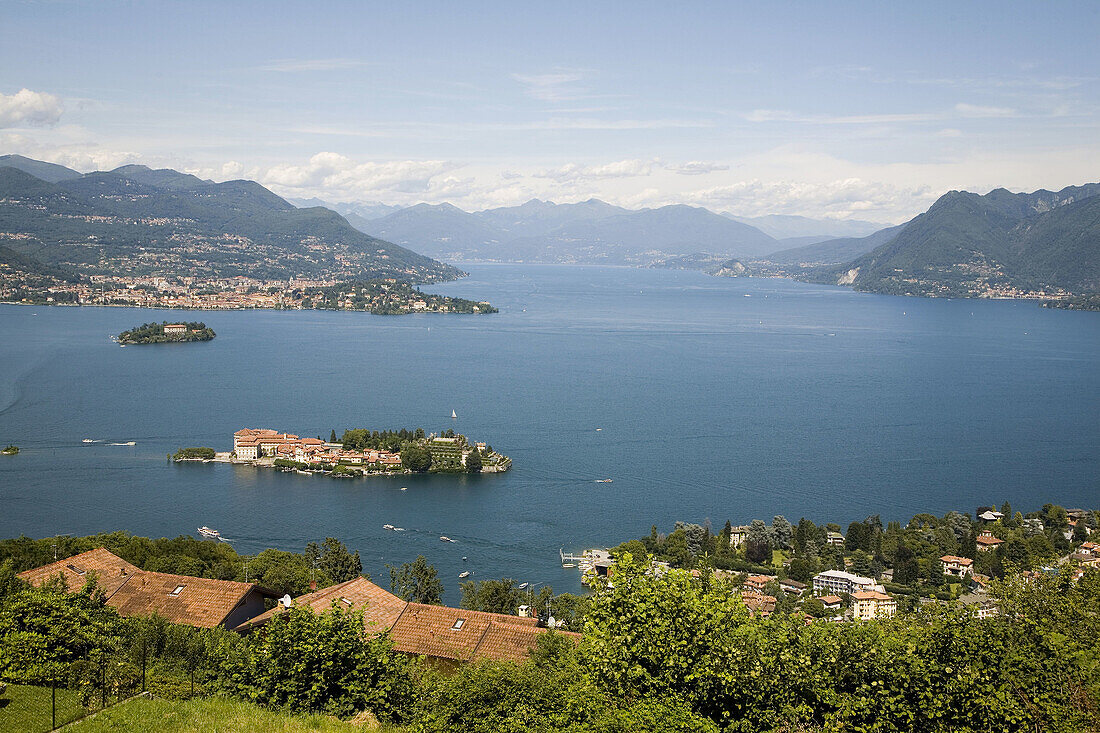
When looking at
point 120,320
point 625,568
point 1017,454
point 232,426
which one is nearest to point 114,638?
point 625,568

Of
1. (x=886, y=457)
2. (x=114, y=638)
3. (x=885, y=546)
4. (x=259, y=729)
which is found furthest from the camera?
(x=886, y=457)

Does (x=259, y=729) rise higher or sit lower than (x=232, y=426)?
higher

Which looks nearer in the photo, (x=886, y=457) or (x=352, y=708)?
(x=352, y=708)

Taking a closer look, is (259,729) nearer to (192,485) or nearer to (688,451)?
(192,485)

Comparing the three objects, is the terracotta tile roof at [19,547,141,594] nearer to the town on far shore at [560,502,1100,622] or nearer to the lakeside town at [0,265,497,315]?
the town on far shore at [560,502,1100,622]

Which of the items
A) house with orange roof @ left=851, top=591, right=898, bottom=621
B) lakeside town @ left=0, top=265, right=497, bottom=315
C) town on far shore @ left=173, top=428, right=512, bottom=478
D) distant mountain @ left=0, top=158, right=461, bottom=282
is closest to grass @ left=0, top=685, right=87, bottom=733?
house with orange roof @ left=851, top=591, right=898, bottom=621

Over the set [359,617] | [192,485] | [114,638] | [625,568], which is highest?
[625,568]

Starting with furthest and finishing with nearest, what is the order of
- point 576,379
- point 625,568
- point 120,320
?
point 120,320 < point 576,379 < point 625,568

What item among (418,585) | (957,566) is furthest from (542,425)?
(418,585)
